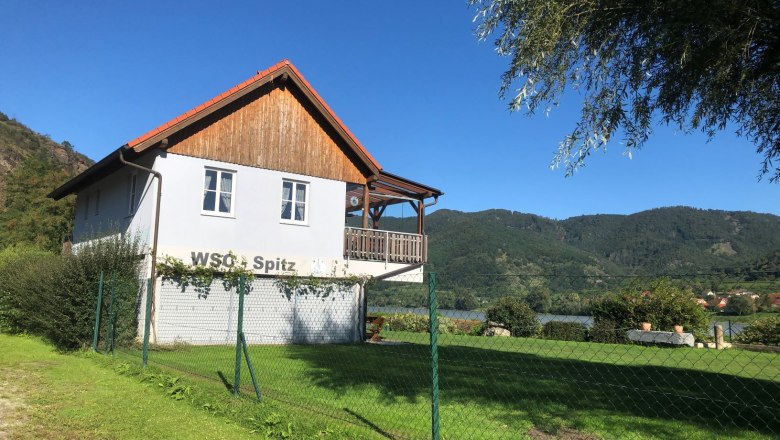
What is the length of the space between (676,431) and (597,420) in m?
0.91

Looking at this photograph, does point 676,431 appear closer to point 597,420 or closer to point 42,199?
point 597,420

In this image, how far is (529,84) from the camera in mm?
8945

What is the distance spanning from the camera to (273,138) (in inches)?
773

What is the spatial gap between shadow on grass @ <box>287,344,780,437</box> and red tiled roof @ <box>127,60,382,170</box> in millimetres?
7641

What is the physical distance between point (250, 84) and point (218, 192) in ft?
11.9

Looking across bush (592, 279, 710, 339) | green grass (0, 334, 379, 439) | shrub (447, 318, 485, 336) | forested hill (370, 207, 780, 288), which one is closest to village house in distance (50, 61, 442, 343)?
forested hill (370, 207, 780, 288)

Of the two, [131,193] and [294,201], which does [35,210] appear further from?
Answer: [294,201]

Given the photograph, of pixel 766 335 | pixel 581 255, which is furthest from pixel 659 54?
pixel 766 335

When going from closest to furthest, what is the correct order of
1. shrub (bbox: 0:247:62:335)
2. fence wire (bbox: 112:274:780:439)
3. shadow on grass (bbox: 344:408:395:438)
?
fence wire (bbox: 112:274:780:439) → shadow on grass (bbox: 344:408:395:438) → shrub (bbox: 0:247:62:335)

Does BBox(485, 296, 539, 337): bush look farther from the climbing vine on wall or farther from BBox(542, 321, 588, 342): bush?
the climbing vine on wall

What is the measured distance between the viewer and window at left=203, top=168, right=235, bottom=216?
18328mm

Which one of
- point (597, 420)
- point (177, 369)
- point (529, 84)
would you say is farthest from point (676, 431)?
point (177, 369)

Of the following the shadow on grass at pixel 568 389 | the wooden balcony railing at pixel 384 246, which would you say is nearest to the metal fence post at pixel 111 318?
the shadow on grass at pixel 568 389

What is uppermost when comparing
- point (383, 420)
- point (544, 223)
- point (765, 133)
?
point (544, 223)
